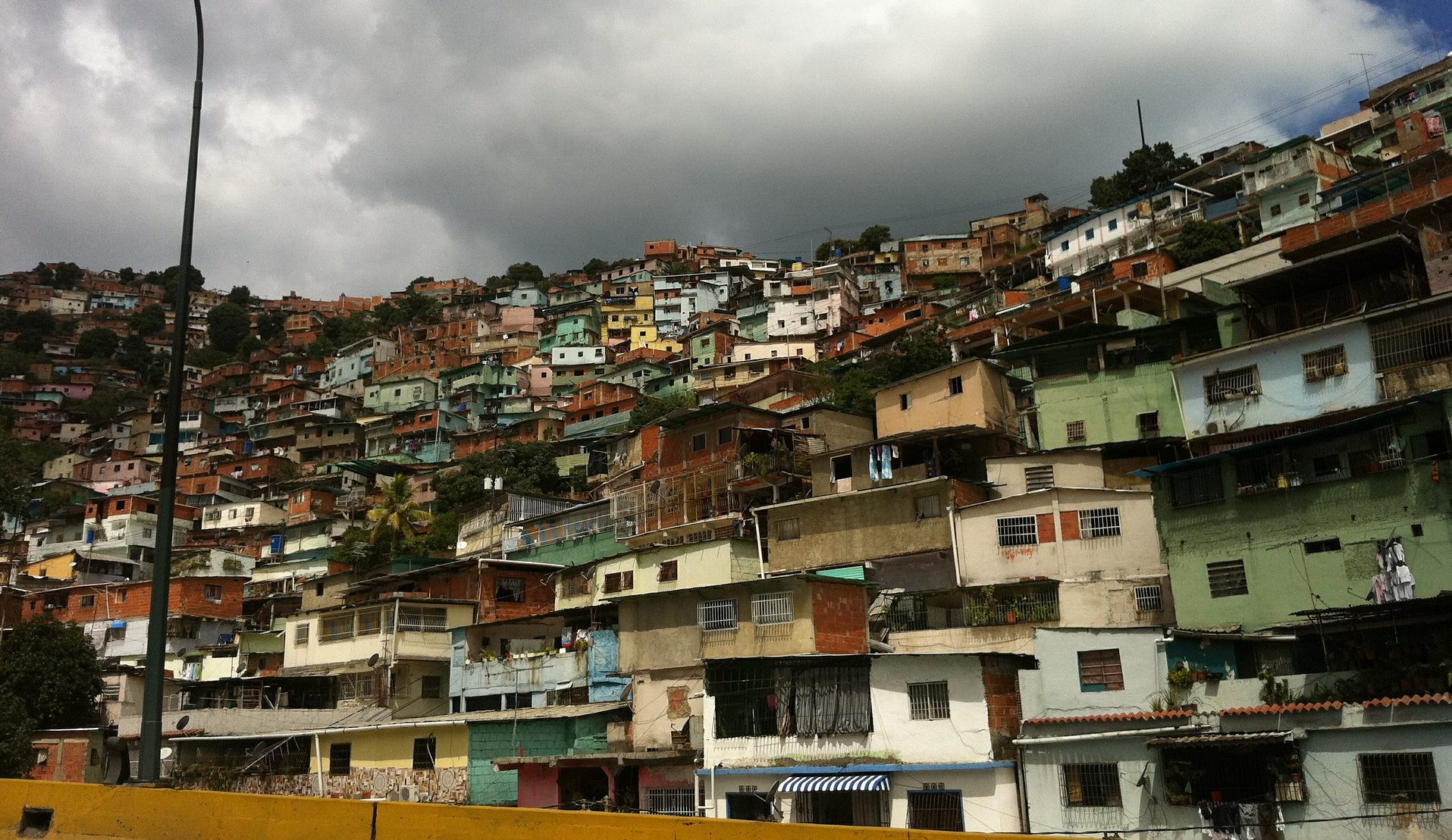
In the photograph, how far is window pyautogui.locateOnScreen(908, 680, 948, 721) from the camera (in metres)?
25.2

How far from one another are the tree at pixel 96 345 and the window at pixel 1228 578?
6056 inches

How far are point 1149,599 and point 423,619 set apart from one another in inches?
990

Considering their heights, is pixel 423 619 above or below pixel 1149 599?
above

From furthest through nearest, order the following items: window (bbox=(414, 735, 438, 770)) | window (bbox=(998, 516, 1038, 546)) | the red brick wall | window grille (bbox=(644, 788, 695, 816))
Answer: window (bbox=(998, 516, 1038, 546))
window (bbox=(414, 735, 438, 770))
the red brick wall
window grille (bbox=(644, 788, 695, 816))

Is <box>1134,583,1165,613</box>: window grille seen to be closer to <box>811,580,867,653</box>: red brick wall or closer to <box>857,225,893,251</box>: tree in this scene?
<box>811,580,867,653</box>: red brick wall

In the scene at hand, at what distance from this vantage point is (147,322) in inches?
6216

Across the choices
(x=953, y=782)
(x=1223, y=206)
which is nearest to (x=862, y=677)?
(x=953, y=782)

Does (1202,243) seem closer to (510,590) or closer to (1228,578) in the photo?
(1228,578)

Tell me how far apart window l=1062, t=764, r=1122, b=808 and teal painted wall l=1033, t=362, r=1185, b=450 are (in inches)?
702

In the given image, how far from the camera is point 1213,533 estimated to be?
27.6 meters

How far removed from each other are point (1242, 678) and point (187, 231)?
2152 centimetres

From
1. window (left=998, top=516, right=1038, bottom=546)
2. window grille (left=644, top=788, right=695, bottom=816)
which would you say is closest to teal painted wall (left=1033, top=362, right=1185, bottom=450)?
window (left=998, top=516, right=1038, bottom=546)

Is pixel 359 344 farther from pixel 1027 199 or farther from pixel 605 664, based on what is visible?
pixel 605 664

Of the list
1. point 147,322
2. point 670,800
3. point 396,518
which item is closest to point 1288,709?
point 670,800
